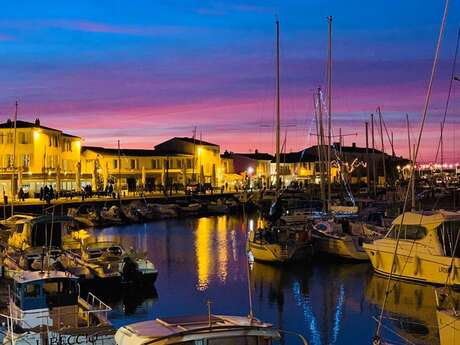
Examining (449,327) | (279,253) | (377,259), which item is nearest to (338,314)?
(377,259)

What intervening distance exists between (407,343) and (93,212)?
159ft

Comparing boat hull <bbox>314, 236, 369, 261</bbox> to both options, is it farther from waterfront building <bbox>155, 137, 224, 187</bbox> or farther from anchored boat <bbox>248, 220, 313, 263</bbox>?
waterfront building <bbox>155, 137, 224, 187</bbox>

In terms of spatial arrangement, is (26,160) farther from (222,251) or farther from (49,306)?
(49,306)

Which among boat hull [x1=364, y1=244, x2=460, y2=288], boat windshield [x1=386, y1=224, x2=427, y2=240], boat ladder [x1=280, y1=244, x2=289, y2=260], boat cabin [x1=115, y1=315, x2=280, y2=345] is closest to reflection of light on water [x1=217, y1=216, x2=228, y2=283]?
boat ladder [x1=280, y1=244, x2=289, y2=260]

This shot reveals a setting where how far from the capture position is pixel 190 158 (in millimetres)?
106250

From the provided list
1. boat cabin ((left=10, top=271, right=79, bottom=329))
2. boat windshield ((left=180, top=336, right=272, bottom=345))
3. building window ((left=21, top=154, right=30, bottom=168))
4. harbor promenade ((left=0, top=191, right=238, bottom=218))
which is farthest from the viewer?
building window ((left=21, top=154, right=30, bottom=168))

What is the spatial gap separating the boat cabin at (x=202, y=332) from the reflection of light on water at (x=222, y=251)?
2026 centimetres

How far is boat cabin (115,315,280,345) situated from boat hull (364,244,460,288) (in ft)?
54.2

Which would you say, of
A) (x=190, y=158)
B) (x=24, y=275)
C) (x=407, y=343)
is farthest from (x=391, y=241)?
(x=190, y=158)

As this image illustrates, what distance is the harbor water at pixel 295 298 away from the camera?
2197cm

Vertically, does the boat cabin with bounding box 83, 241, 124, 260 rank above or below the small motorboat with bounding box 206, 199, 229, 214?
below

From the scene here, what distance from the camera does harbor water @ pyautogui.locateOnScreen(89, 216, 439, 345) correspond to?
2197cm

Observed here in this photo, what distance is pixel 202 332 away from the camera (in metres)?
10.4

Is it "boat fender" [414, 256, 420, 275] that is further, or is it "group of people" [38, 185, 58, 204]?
"group of people" [38, 185, 58, 204]
